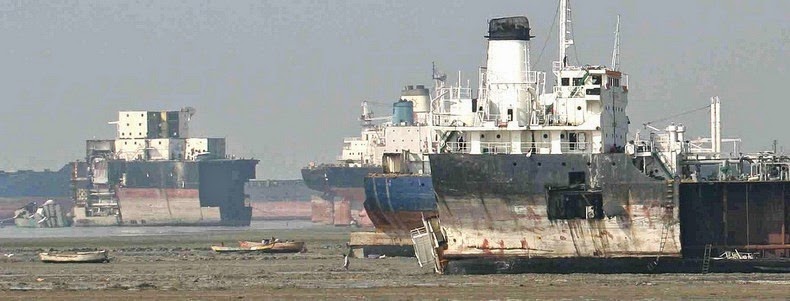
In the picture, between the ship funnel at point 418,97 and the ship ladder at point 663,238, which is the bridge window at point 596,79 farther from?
A: the ship funnel at point 418,97

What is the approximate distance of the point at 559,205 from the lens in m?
60.7

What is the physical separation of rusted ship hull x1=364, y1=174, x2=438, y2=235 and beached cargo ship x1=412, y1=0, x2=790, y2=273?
22073mm

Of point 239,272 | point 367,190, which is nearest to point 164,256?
point 367,190

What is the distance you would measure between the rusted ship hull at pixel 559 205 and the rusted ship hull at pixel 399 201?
74.4 ft

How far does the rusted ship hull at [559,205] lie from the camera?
6031cm

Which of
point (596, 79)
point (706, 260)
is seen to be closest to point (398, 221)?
point (596, 79)

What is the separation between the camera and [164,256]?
302 feet

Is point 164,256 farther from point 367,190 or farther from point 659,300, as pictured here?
point 659,300

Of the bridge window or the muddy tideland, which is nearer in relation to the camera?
the muddy tideland

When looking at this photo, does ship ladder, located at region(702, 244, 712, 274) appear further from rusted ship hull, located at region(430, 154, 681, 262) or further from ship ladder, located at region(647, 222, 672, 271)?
ship ladder, located at region(647, 222, 672, 271)

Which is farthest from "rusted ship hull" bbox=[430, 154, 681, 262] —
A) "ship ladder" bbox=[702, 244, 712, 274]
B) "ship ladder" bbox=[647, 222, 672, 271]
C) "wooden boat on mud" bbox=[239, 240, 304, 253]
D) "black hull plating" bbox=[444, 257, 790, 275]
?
"wooden boat on mud" bbox=[239, 240, 304, 253]

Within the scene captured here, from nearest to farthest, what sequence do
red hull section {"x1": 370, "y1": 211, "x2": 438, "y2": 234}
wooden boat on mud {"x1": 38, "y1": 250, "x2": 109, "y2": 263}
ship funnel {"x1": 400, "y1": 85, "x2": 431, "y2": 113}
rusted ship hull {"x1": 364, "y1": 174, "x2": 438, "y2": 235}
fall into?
wooden boat on mud {"x1": 38, "y1": 250, "x2": 109, "y2": 263}
rusted ship hull {"x1": 364, "y1": 174, "x2": 438, "y2": 235}
red hull section {"x1": 370, "y1": 211, "x2": 438, "y2": 234}
ship funnel {"x1": 400, "y1": 85, "x2": 431, "y2": 113}

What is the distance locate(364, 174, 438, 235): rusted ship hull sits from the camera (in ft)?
284

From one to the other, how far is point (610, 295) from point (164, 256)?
141 ft
